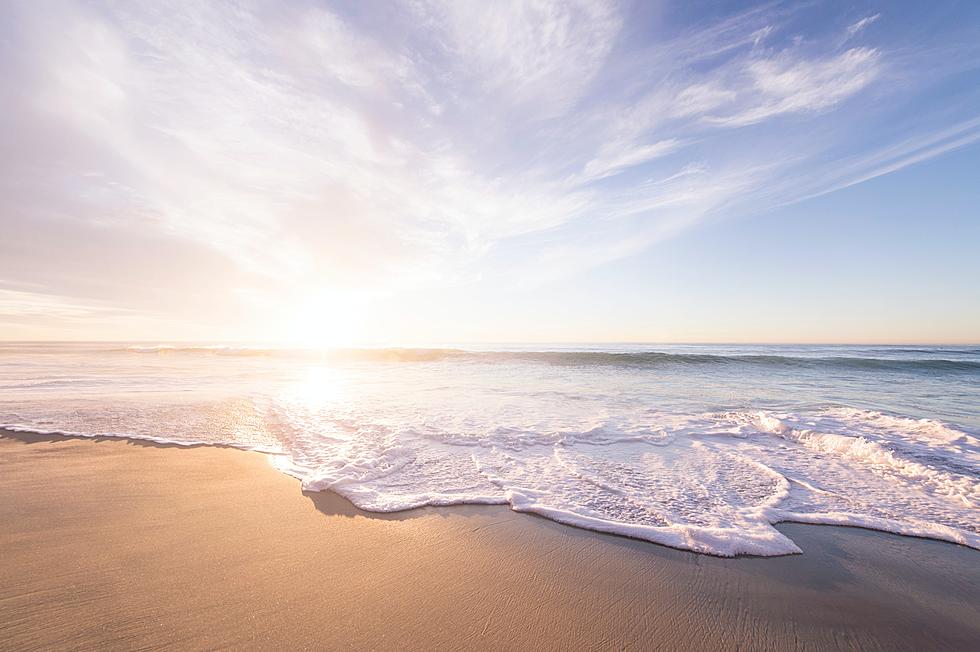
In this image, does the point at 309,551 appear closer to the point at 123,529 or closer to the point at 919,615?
the point at 123,529

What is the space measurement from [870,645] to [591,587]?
1568mm

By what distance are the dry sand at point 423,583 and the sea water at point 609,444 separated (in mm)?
375

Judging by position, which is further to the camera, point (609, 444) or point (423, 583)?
point (609, 444)

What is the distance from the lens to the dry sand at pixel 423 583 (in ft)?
7.42

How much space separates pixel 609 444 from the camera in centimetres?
617

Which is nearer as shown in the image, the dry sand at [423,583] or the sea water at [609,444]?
the dry sand at [423,583]

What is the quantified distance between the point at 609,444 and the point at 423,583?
416 centimetres

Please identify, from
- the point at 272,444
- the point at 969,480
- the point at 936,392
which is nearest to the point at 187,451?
the point at 272,444

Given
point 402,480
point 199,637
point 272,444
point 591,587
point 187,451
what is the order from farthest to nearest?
point 272,444 → point 187,451 → point 402,480 → point 591,587 → point 199,637

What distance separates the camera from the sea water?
12.9 feet

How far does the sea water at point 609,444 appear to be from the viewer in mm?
3938

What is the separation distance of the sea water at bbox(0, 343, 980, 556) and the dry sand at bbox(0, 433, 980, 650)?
0.38 metres

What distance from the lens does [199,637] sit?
2.19 m

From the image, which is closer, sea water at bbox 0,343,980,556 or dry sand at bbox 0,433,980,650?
dry sand at bbox 0,433,980,650
